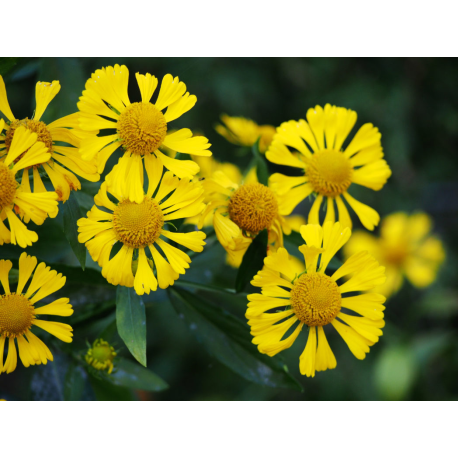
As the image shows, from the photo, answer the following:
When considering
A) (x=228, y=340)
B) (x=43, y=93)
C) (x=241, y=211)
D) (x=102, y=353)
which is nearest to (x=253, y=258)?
(x=241, y=211)

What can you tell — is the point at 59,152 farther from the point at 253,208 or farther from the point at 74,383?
the point at 74,383

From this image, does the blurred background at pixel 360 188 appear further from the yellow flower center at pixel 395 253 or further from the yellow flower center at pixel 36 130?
the yellow flower center at pixel 36 130

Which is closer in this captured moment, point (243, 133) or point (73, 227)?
point (73, 227)

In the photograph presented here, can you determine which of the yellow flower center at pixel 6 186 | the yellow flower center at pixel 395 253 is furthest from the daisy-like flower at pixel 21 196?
the yellow flower center at pixel 395 253

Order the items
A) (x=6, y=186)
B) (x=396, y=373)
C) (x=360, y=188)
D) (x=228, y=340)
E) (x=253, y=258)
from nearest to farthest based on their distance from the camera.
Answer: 1. (x=6, y=186)
2. (x=253, y=258)
3. (x=228, y=340)
4. (x=396, y=373)
5. (x=360, y=188)

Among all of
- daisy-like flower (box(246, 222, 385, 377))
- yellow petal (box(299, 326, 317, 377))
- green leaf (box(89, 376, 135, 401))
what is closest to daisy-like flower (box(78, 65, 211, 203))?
daisy-like flower (box(246, 222, 385, 377))

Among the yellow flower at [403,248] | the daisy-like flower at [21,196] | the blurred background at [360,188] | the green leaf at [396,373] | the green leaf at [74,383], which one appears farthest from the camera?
the yellow flower at [403,248]
